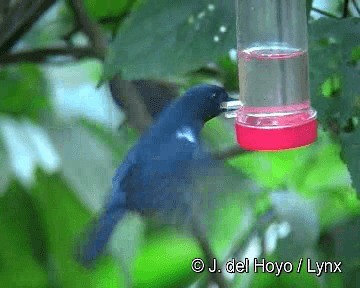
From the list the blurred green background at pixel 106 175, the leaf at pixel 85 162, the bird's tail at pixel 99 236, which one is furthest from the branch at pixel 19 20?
the bird's tail at pixel 99 236

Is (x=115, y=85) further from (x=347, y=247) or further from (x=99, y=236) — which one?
(x=347, y=247)

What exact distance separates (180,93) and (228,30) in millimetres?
97

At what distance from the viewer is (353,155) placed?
72 cm

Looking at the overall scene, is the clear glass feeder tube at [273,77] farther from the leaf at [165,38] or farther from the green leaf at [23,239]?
the green leaf at [23,239]

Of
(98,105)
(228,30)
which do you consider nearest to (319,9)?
(228,30)

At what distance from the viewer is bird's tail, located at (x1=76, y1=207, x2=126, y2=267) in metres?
0.83

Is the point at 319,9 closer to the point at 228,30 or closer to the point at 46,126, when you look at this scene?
the point at 228,30

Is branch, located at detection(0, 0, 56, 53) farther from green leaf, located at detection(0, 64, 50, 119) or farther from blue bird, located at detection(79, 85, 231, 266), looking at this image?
blue bird, located at detection(79, 85, 231, 266)

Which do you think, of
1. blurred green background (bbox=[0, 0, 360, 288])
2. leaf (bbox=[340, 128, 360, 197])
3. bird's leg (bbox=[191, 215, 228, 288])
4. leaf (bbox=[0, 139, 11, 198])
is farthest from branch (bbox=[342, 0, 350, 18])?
leaf (bbox=[0, 139, 11, 198])

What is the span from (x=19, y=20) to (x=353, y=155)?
0.39m

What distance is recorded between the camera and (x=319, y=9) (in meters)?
0.83

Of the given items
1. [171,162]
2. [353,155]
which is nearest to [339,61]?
[353,155]

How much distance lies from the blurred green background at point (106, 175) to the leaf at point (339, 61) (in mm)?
49

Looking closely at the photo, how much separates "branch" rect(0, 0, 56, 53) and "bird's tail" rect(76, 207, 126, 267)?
21 cm
